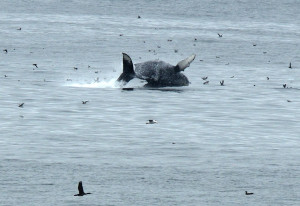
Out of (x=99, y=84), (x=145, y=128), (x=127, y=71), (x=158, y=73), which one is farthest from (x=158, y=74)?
(x=145, y=128)

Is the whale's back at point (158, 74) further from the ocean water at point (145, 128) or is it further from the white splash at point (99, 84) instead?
the white splash at point (99, 84)

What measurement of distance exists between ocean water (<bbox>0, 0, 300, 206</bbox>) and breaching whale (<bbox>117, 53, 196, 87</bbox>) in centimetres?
64

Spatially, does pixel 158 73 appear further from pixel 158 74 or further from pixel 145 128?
pixel 145 128

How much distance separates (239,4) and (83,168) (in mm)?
A: 135310

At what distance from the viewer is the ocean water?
67.6 feet

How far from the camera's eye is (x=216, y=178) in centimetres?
2178

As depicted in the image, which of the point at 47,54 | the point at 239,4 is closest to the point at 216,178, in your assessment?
the point at 47,54

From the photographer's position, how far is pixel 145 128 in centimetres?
2908

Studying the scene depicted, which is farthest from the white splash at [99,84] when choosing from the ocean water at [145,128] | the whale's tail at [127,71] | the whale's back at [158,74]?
the whale's back at [158,74]

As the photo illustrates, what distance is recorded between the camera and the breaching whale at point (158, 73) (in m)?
41.0

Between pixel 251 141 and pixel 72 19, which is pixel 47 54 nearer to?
pixel 251 141

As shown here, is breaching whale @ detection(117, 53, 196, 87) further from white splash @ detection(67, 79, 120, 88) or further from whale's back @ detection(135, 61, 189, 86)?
white splash @ detection(67, 79, 120, 88)

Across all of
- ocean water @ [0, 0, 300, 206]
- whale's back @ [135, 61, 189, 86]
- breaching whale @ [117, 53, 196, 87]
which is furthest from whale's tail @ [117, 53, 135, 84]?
ocean water @ [0, 0, 300, 206]

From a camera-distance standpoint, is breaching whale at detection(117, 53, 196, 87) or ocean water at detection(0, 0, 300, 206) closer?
ocean water at detection(0, 0, 300, 206)
